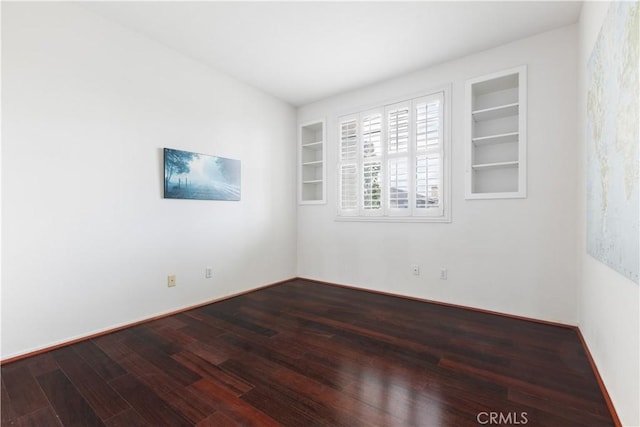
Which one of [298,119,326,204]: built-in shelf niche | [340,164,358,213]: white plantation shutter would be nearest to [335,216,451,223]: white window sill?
[340,164,358,213]: white plantation shutter

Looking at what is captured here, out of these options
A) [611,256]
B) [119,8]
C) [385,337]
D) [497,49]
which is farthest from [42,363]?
[497,49]

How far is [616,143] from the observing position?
1.49 metres

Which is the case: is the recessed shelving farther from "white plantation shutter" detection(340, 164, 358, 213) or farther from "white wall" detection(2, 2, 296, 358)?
"white wall" detection(2, 2, 296, 358)

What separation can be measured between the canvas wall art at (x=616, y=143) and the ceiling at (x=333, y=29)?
0.97 metres

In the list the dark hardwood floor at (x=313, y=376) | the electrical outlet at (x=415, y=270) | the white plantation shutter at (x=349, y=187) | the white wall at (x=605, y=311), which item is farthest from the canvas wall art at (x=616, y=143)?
the white plantation shutter at (x=349, y=187)

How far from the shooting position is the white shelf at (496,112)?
9.98 feet

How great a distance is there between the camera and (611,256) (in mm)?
1570

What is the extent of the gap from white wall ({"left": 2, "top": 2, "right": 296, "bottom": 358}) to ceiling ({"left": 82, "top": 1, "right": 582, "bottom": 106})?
0.33 metres

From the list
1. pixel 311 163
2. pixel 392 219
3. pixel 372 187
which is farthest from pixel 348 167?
pixel 392 219

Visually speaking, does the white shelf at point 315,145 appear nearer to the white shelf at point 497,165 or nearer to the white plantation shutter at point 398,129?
the white plantation shutter at point 398,129

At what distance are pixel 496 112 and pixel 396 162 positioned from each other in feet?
3.91

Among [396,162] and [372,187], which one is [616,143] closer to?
[396,162]

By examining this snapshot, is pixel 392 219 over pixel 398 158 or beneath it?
beneath

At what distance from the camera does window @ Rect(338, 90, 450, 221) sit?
11.5ft
